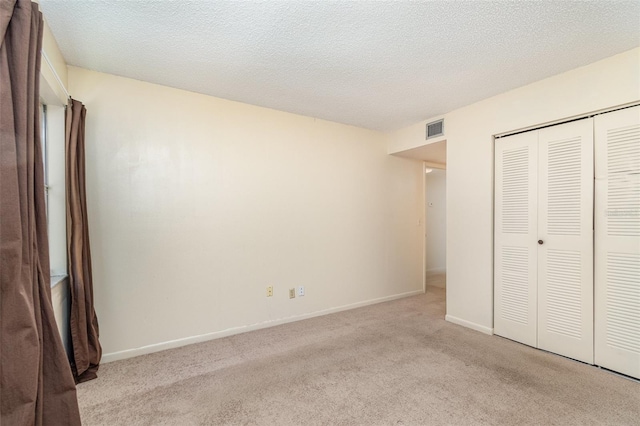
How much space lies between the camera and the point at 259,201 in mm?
3084

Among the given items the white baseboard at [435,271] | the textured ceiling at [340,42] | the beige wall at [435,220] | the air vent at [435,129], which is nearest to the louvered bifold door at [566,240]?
the textured ceiling at [340,42]

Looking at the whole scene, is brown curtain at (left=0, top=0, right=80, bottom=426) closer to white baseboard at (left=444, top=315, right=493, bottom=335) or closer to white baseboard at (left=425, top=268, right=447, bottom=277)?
white baseboard at (left=444, top=315, right=493, bottom=335)

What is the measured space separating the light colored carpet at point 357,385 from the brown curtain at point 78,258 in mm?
207

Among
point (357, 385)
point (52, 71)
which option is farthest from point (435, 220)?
point (52, 71)

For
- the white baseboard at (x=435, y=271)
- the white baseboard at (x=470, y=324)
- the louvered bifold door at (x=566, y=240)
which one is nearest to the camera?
the louvered bifold door at (x=566, y=240)

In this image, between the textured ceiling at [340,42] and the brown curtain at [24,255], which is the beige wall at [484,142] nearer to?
the textured ceiling at [340,42]

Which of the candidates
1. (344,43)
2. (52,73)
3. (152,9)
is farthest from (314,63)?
(52,73)

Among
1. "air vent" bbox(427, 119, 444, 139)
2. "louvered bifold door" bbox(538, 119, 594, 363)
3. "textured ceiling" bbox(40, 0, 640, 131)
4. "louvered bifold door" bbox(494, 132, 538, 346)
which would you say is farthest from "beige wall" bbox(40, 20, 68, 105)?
"louvered bifold door" bbox(538, 119, 594, 363)

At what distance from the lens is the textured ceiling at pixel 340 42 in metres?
1.66

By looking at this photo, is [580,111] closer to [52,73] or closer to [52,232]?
[52,73]

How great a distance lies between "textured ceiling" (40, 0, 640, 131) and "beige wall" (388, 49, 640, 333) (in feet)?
0.45

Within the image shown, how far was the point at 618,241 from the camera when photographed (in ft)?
7.10

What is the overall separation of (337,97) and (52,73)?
2.20 meters

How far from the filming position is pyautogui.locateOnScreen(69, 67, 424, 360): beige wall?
2.42m
